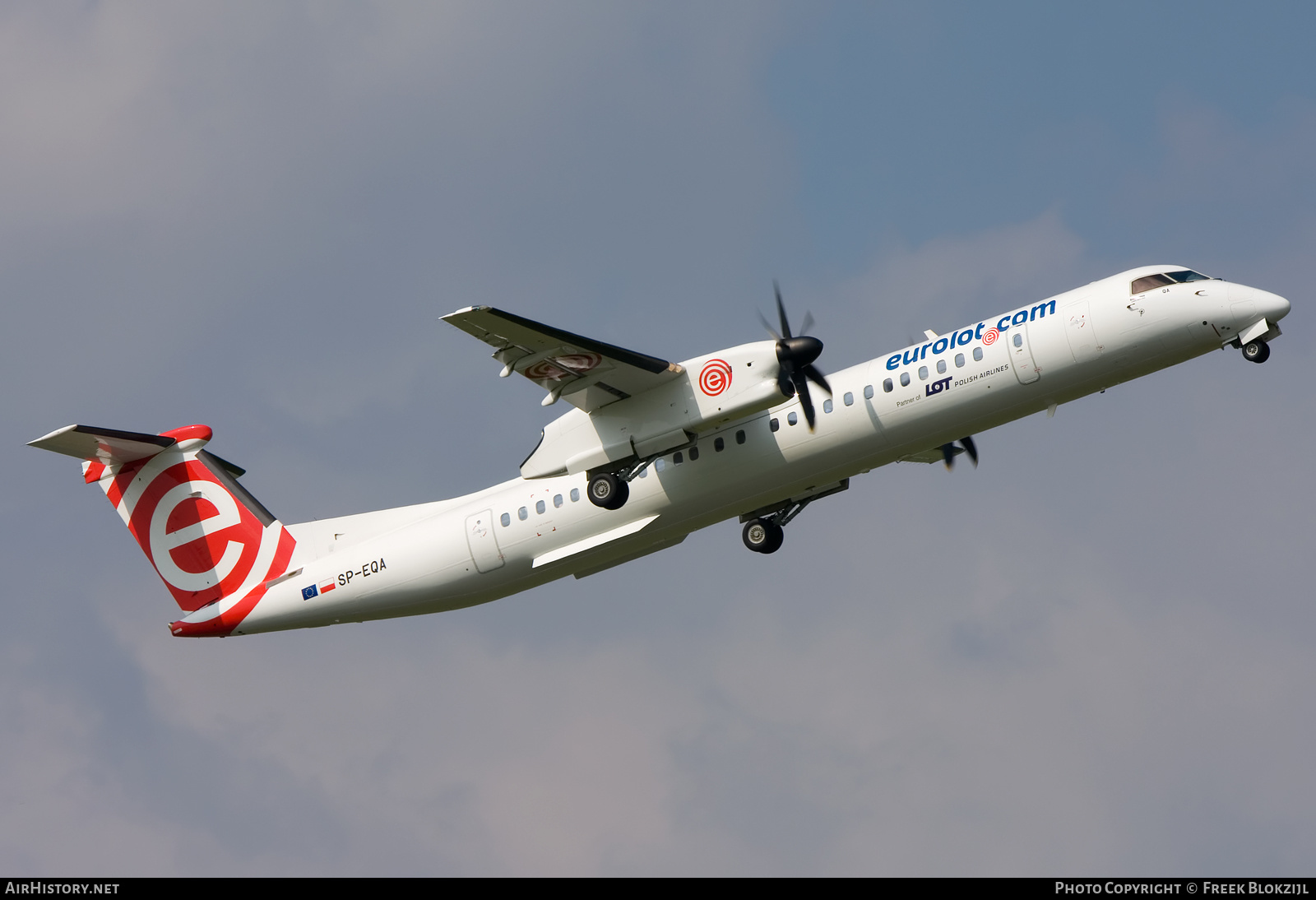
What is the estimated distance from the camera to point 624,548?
24.2 metres

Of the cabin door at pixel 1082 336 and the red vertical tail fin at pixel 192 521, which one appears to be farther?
the red vertical tail fin at pixel 192 521

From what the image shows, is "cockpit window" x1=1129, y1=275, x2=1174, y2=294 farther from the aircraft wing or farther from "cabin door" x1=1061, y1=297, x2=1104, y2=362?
the aircraft wing

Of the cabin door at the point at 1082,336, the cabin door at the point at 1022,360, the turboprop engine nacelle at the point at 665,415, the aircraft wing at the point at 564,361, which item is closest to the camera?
the aircraft wing at the point at 564,361

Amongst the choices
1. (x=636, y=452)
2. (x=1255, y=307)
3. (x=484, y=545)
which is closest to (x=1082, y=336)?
(x=1255, y=307)

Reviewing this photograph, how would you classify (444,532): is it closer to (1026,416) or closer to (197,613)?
(197,613)

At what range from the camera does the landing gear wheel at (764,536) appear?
85.4 ft

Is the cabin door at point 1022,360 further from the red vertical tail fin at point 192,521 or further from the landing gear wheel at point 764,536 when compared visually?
the red vertical tail fin at point 192,521

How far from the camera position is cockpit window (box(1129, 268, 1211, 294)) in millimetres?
21719

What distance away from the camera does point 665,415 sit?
22.8 m

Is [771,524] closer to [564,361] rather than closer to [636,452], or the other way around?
[636,452]

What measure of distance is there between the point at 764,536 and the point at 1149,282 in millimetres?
8375

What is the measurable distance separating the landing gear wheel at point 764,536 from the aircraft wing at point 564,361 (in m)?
4.57

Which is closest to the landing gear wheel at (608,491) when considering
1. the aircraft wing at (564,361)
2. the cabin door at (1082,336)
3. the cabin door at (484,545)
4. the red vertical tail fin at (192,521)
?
the aircraft wing at (564,361)
